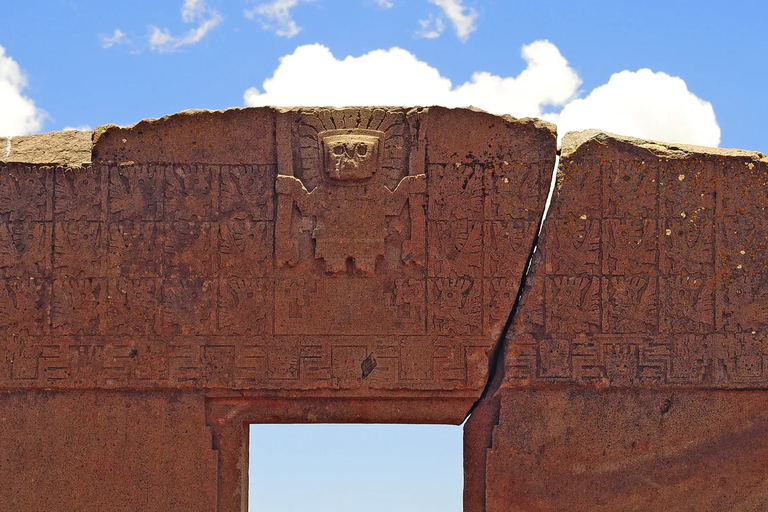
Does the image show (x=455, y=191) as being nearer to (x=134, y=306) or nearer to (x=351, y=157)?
(x=351, y=157)

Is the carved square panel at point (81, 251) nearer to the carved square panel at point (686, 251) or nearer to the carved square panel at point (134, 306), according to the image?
the carved square panel at point (134, 306)

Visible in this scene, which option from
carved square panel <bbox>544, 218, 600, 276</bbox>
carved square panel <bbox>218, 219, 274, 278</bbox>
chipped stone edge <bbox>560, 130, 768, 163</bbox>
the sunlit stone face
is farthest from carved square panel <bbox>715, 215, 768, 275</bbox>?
carved square panel <bbox>218, 219, 274, 278</bbox>

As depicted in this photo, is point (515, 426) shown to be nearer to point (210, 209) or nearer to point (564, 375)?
point (564, 375)

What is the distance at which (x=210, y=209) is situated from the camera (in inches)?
244

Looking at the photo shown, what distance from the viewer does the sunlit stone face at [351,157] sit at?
609cm

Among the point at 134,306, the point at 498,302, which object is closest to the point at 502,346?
the point at 498,302

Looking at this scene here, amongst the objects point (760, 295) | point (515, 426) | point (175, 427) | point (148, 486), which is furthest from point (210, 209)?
point (760, 295)

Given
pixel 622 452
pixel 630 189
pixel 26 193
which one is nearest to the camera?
pixel 622 452

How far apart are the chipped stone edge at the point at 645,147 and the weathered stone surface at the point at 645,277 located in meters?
0.01

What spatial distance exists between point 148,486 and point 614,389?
9.45ft

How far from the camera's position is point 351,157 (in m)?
6.09

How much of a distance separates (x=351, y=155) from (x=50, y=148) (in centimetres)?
193

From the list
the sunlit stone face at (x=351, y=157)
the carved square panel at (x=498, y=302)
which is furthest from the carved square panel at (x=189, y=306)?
the carved square panel at (x=498, y=302)

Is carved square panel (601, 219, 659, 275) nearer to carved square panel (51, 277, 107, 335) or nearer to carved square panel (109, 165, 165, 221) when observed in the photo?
carved square panel (109, 165, 165, 221)
